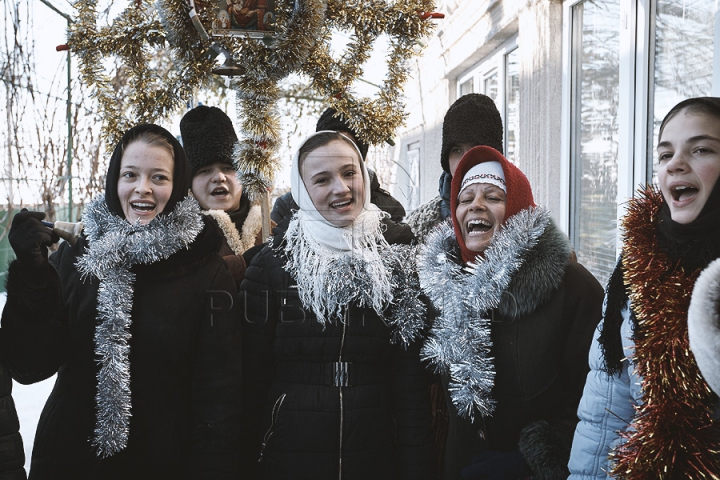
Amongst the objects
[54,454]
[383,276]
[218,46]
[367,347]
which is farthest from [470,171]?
[54,454]

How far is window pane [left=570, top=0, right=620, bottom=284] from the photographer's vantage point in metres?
3.12

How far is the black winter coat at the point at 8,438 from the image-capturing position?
1640mm

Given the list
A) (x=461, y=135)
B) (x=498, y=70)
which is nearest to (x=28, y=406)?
(x=461, y=135)

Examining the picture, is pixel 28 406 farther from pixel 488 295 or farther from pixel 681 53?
pixel 681 53

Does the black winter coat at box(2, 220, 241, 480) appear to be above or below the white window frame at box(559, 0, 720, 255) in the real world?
below

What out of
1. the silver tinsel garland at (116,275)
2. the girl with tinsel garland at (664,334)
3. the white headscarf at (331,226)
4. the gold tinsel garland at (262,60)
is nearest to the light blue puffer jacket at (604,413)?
the girl with tinsel garland at (664,334)

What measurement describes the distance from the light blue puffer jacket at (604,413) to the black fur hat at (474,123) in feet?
4.75

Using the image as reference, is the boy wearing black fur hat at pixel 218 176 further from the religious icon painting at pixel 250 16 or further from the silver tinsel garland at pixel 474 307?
the silver tinsel garland at pixel 474 307

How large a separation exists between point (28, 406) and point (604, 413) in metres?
3.42

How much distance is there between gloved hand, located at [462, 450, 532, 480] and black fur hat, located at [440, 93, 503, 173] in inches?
59.6

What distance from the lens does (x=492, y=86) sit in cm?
521

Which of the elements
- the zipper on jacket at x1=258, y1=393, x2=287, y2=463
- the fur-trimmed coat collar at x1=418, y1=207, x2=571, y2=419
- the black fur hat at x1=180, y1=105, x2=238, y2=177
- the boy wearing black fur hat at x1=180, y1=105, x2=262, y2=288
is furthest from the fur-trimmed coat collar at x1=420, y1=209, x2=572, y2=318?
the black fur hat at x1=180, y1=105, x2=238, y2=177

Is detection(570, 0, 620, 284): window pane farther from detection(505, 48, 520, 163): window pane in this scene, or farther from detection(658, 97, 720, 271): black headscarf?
detection(658, 97, 720, 271): black headscarf

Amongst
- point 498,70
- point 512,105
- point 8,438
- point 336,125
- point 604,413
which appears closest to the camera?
point 604,413
